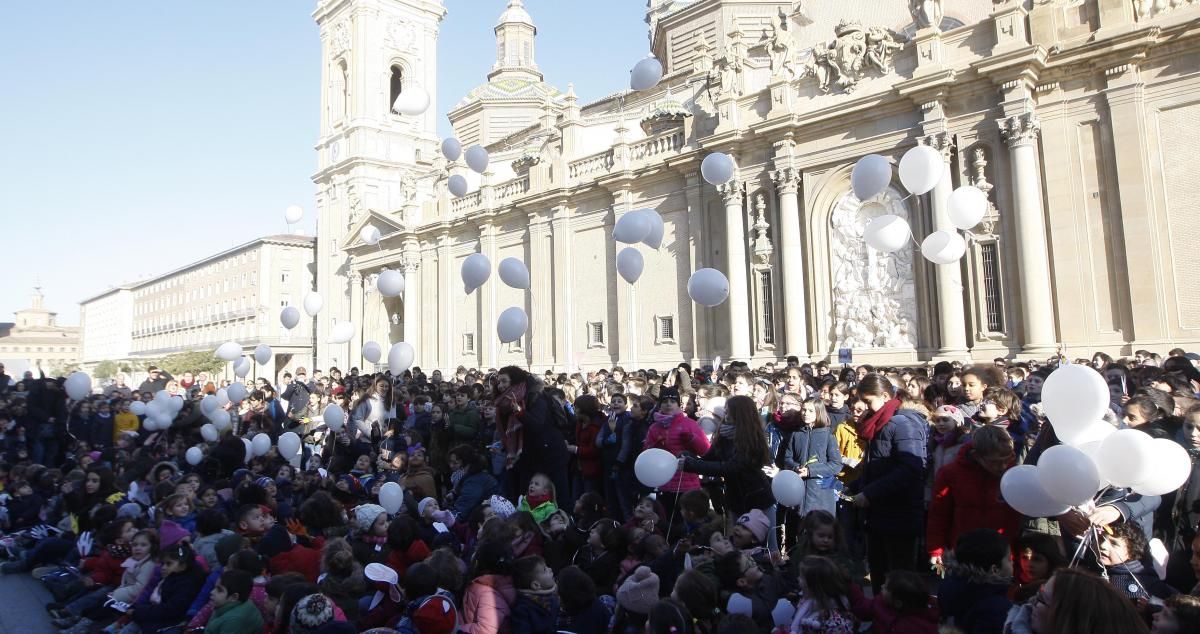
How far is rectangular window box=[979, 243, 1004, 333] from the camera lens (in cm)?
1666

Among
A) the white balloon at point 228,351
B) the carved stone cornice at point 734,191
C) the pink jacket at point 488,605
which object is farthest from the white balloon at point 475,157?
the pink jacket at point 488,605

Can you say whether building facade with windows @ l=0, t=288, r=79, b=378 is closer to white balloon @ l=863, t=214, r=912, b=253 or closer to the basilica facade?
the basilica facade

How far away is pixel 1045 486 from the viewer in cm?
428

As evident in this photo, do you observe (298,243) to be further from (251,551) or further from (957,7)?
(251,551)

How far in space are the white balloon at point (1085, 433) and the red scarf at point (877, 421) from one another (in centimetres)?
126

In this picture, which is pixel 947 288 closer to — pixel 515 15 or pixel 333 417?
pixel 333 417

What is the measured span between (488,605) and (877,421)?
3369 millimetres

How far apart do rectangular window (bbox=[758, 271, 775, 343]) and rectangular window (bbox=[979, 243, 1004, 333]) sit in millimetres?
5529

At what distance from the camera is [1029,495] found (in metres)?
4.39

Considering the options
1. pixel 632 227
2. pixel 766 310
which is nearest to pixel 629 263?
pixel 632 227

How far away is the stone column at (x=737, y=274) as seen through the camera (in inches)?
826

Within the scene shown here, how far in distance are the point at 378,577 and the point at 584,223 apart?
73.0 feet

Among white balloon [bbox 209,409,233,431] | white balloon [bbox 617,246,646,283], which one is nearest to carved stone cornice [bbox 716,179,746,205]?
white balloon [bbox 617,246,646,283]

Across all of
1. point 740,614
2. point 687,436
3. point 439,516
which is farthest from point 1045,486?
point 439,516
